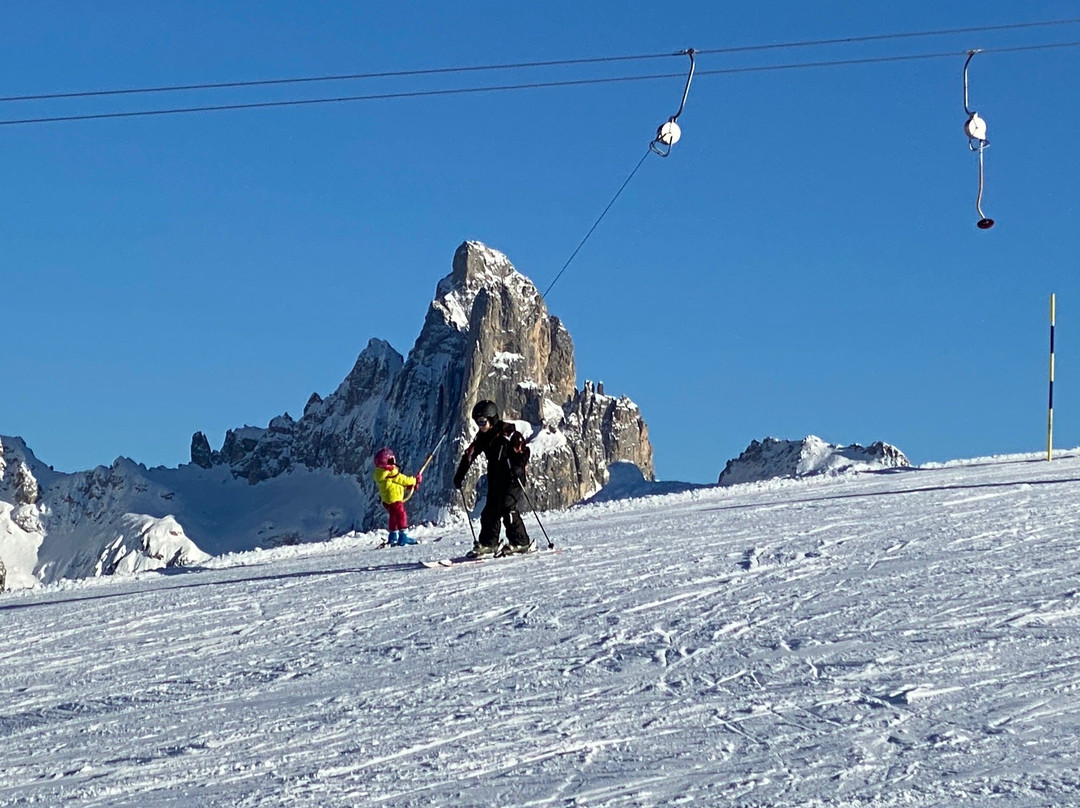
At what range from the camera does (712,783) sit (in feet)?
19.8

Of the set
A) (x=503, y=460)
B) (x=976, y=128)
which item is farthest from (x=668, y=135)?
(x=503, y=460)

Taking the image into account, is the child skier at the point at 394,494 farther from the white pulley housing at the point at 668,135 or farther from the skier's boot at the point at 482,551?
the white pulley housing at the point at 668,135

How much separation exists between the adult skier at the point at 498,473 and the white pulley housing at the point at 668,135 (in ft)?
16.6

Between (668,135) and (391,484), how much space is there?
603cm

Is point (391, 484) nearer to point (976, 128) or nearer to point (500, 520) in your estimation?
point (500, 520)

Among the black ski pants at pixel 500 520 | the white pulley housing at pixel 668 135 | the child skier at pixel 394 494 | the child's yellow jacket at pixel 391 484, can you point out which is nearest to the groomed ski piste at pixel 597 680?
the black ski pants at pixel 500 520

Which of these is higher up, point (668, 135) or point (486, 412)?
point (668, 135)

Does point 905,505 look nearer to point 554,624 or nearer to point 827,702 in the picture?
point 554,624

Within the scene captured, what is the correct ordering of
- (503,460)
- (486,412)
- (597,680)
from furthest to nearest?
(503,460)
(486,412)
(597,680)

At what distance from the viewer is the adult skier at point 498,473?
14.3m

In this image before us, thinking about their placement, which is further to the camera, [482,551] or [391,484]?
[391,484]

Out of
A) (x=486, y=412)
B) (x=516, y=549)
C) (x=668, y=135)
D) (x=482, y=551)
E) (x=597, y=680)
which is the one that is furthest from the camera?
(x=668, y=135)

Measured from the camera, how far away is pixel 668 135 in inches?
690

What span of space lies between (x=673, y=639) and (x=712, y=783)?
3056 mm
